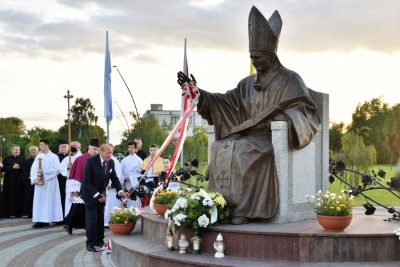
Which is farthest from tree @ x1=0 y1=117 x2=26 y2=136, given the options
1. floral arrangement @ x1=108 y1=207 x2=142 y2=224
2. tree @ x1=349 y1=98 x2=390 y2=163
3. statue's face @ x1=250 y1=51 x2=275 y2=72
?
statue's face @ x1=250 y1=51 x2=275 y2=72

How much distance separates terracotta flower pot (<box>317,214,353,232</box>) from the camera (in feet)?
24.2

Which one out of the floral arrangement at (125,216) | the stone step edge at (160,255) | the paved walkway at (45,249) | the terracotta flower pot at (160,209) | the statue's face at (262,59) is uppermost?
the statue's face at (262,59)

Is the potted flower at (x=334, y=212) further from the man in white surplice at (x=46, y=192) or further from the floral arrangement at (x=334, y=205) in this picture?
the man in white surplice at (x=46, y=192)

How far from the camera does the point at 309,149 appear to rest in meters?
8.86

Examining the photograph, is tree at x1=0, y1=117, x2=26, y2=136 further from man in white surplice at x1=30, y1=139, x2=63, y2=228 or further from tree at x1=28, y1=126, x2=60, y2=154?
man in white surplice at x1=30, y1=139, x2=63, y2=228

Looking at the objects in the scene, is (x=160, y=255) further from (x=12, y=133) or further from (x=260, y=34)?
(x=12, y=133)

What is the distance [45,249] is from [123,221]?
225 centimetres

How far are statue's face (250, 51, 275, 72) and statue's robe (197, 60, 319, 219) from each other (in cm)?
11

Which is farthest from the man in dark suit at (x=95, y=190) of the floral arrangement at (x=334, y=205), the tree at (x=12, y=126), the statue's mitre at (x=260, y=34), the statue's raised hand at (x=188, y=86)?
the tree at (x=12, y=126)

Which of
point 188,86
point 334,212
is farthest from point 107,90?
point 334,212

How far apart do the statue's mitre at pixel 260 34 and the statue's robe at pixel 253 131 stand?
41 cm

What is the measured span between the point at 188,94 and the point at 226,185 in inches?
64.1

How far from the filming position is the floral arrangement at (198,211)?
24.9ft

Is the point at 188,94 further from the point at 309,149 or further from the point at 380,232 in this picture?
the point at 380,232
